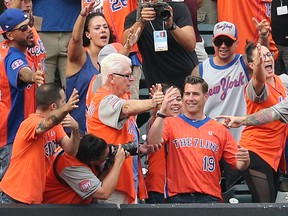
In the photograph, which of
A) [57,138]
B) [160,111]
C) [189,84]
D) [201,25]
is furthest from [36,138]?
[201,25]

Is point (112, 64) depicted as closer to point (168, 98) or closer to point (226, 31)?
point (168, 98)

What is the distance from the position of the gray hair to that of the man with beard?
73 centimetres

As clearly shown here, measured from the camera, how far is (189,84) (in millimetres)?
9750

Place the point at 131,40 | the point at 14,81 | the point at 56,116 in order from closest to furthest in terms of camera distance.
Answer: the point at 56,116 < the point at 14,81 < the point at 131,40

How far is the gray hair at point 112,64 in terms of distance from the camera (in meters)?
9.10

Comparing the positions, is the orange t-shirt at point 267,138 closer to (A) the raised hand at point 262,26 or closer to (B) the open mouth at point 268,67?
(B) the open mouth at point 268,67

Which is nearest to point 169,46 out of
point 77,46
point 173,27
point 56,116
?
point 173,27

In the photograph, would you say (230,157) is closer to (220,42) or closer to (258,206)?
(258,206)

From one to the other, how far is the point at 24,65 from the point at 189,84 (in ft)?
5.09

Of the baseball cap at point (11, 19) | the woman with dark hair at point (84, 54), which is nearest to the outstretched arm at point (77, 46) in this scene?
the woman with dark hair at point (84, 54)

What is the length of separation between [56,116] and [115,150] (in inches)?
27.1

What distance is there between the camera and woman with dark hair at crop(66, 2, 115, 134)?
405 inches

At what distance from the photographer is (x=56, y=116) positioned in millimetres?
8406

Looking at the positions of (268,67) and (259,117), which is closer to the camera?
(259,117)
